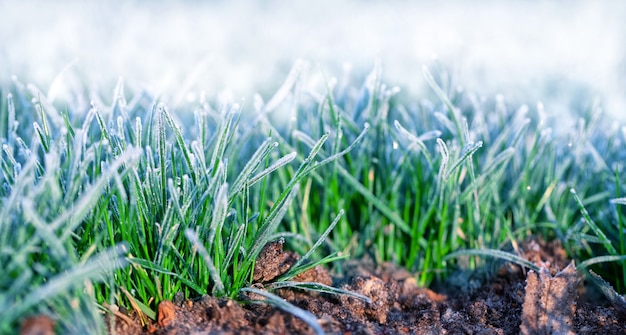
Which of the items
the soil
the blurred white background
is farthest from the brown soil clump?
the blurred white background

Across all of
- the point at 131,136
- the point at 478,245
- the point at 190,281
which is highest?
the point at 131,136

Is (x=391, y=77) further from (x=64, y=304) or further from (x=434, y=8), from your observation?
(x=64, y=304)

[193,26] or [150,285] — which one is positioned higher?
[193,26]

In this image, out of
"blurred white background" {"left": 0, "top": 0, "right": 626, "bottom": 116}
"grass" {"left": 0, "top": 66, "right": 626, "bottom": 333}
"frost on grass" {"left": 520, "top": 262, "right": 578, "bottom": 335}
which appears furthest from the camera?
"blurred white background" {"left": 0, "top": 0, "right": 626, "bottom": 116}

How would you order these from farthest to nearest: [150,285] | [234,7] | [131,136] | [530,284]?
[234,7]
[131,136]
[530,284]
[150,285]

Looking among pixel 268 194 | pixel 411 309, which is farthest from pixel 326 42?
pixel 411 309

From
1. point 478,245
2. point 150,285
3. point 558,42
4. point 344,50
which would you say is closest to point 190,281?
point 150,285

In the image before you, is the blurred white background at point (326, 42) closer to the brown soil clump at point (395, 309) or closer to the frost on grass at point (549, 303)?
the brown soil clump at point (395, 309)

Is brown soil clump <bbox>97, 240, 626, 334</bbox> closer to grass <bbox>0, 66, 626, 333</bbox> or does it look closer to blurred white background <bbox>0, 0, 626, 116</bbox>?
grass <bbox>0, 66, 626, 333</bbox>
